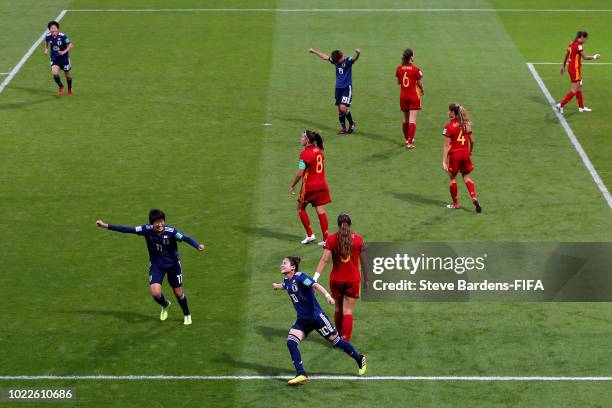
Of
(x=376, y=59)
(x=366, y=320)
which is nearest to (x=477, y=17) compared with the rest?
(x=376, y=59)

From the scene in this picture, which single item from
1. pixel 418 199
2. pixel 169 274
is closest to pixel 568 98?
pixel 418 199

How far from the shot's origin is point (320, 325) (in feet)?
52.2

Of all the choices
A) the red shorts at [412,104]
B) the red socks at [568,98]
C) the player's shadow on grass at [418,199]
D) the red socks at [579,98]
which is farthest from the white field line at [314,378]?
the red socks at [579,98]

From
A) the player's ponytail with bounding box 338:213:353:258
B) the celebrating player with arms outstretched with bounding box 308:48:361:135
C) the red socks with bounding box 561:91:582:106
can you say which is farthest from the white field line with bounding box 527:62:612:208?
the player's ponytail with bounding box 338:213:353:258

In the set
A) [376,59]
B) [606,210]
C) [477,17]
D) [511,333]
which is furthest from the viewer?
[477,17]

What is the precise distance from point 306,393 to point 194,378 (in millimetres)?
1667

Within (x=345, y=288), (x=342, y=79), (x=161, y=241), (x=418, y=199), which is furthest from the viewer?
(x=342, y=79)

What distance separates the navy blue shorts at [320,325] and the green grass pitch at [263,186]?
2.52 feet

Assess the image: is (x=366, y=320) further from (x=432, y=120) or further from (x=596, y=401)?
(x=432, y=120)

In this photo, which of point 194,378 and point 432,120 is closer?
point 194,378

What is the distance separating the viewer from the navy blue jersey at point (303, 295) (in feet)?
51.7

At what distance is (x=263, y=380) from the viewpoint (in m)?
16.1

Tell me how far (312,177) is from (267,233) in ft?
5.95

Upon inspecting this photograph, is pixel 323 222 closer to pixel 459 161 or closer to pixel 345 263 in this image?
pixel 459 161
